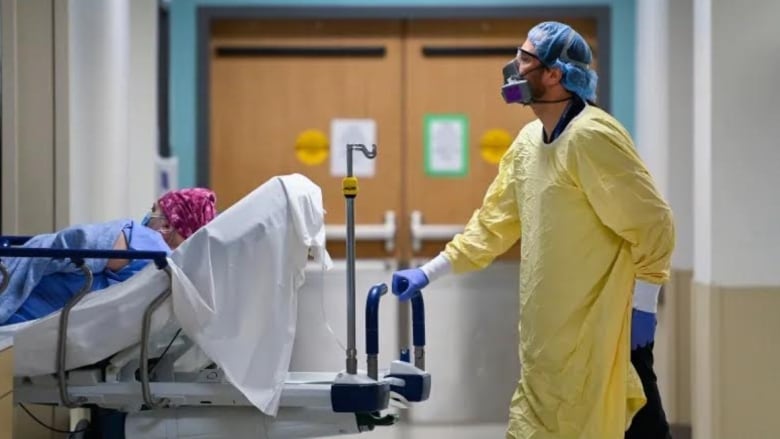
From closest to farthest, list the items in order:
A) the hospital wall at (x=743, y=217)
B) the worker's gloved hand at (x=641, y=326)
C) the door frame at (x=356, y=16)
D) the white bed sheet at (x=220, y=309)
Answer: the white bed sheet at (x=220, y=309)
the worker's gloved hand at (x=641, y=326)
the hospital wall at (x=743, y=217)
the door frame at (x=356, y=16)

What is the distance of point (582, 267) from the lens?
2670 millimetres

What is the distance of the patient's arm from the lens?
9.34 feet

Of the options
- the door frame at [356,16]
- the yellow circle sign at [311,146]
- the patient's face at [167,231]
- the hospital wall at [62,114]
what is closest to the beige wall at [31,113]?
the hospital wall at [62,114]

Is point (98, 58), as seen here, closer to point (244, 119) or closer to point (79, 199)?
point (79, 199)

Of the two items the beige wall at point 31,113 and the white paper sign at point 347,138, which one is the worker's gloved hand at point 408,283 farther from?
the white paper sign at point 347,138

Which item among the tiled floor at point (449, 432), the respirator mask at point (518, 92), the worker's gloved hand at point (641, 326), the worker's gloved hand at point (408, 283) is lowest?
the tiled floor at point (449, 432)

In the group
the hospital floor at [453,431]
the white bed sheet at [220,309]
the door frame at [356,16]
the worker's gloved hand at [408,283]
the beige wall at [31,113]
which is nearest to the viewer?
the white bed sheet at [220,309]

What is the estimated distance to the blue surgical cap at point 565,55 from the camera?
9.21 ft

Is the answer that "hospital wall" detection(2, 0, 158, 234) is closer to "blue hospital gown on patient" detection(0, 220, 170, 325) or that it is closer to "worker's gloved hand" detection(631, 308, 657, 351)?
"blue hospital gown on patient" detection(0, 220, 170, 325)

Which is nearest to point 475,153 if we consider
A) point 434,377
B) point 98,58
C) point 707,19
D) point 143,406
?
point 434,377

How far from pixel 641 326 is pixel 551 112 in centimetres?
56

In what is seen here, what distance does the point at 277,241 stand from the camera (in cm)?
266

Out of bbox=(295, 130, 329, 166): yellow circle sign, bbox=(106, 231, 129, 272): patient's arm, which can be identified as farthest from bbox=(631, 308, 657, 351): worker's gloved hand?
bbox=(295, 130, 329, 166): yellow circle sign

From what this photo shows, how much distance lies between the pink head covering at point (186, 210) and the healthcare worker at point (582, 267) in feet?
2.90
